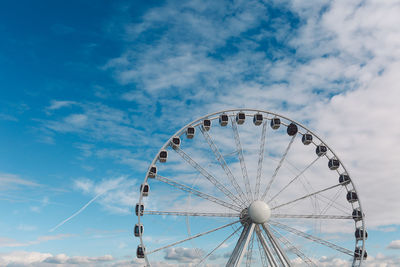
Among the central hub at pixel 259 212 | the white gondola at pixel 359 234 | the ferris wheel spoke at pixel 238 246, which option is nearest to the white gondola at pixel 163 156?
the central hub at pixel 259 212

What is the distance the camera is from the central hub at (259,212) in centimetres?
3200

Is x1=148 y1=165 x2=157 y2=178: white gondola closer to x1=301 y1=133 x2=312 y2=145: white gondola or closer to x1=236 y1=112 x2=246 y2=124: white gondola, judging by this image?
x1=236 y1=112 x2=246 y2=124: white gondola

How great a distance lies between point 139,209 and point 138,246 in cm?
305

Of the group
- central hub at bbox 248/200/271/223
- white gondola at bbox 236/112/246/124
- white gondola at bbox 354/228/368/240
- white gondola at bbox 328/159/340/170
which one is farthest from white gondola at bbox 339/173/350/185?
white gondola at bbox 236/112/246/124

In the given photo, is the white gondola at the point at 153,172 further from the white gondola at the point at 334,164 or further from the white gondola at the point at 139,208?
the white gondola at the point at 334,164

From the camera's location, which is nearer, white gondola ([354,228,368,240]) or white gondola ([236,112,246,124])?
white gondola ([354,228,368,240])

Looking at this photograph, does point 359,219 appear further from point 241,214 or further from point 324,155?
point 241,214

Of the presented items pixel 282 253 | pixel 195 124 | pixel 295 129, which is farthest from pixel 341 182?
pixel 195 124

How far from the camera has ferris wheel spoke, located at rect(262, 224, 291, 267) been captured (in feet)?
103

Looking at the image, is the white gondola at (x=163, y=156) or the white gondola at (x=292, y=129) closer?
the white gondola at (x=163, y=156)

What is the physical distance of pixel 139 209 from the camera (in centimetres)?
3288

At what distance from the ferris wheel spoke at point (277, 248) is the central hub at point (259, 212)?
0.81m

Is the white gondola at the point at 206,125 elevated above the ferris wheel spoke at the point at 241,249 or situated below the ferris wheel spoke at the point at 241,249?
above

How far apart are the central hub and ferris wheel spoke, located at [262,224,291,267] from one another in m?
0.81
